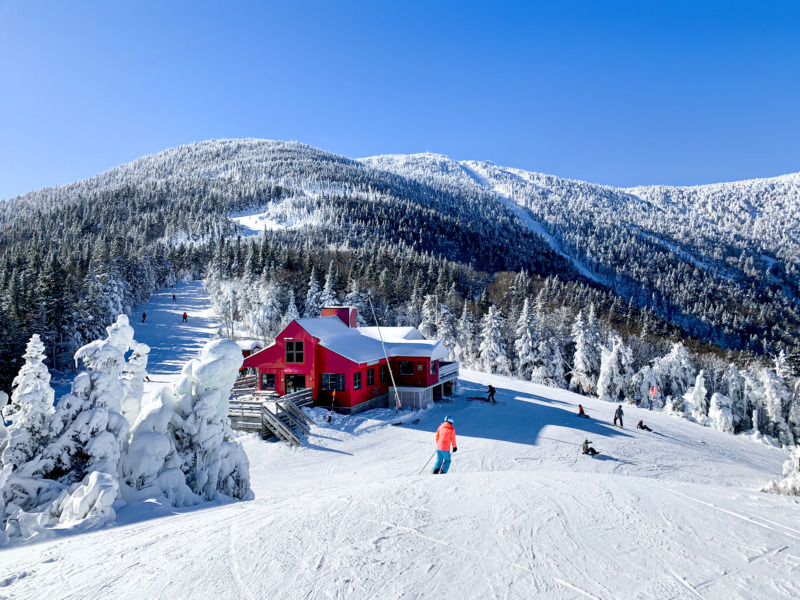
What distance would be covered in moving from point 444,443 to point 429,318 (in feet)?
154

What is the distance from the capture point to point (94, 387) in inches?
394

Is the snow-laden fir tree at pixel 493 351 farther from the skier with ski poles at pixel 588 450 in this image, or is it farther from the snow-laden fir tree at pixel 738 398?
the skier with ski poles at pixel 588 450


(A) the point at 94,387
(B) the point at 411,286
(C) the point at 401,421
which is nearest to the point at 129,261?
(B) the point at 411,286

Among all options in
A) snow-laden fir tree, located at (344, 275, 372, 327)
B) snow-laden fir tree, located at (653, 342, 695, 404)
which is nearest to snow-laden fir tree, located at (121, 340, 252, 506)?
snow-laden fir tree, located at (344, 275, 372, 327)

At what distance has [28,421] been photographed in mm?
9492

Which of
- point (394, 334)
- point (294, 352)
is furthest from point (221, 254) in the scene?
point (294, 352)

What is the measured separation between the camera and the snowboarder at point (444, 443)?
10.4 m

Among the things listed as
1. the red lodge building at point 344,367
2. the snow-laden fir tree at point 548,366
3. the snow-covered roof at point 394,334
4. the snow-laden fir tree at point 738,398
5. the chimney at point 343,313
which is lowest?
the snow-laden fir tree at point 738,398

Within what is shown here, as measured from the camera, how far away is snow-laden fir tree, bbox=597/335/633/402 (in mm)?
47438

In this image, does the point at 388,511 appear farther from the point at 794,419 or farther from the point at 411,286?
the point at 411,286

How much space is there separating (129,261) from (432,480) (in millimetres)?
77636

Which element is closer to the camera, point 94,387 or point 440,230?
point 94,387

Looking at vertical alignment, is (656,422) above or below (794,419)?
above

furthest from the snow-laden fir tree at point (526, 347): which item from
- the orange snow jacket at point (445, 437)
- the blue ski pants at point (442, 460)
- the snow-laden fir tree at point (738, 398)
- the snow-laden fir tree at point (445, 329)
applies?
the orange snow jacket at point (445, 437)
